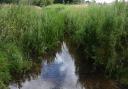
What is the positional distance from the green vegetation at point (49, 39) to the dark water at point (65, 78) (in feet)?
1.08

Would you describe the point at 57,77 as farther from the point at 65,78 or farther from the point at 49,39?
the point at 49,39

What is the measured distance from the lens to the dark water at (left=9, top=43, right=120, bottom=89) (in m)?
7.81

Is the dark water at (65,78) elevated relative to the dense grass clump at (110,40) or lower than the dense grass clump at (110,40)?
lower

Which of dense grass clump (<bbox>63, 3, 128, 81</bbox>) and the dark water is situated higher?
dense grass clump (<bbox>63, 3, 128, 81</bbox>)

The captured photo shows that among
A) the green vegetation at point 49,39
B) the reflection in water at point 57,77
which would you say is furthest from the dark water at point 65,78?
the green vegetation at point 49,39

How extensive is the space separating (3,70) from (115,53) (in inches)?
122

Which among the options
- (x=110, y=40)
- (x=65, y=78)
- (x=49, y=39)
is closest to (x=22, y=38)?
(x=49, y=39)

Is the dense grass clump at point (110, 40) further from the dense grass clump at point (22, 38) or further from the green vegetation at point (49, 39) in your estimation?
the dense grass clump at point (22, 38)

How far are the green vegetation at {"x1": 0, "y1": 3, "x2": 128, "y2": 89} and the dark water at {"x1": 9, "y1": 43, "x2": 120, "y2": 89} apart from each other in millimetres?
329

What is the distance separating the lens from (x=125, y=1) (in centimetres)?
895

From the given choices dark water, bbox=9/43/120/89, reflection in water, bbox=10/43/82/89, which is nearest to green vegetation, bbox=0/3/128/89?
dark water, bbox=9/43/120/89

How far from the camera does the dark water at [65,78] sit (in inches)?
307

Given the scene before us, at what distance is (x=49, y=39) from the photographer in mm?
10867

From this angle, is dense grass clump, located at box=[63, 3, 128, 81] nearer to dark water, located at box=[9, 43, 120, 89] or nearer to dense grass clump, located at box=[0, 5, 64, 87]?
dark water, located at box=[9, 43, 120, 89]
